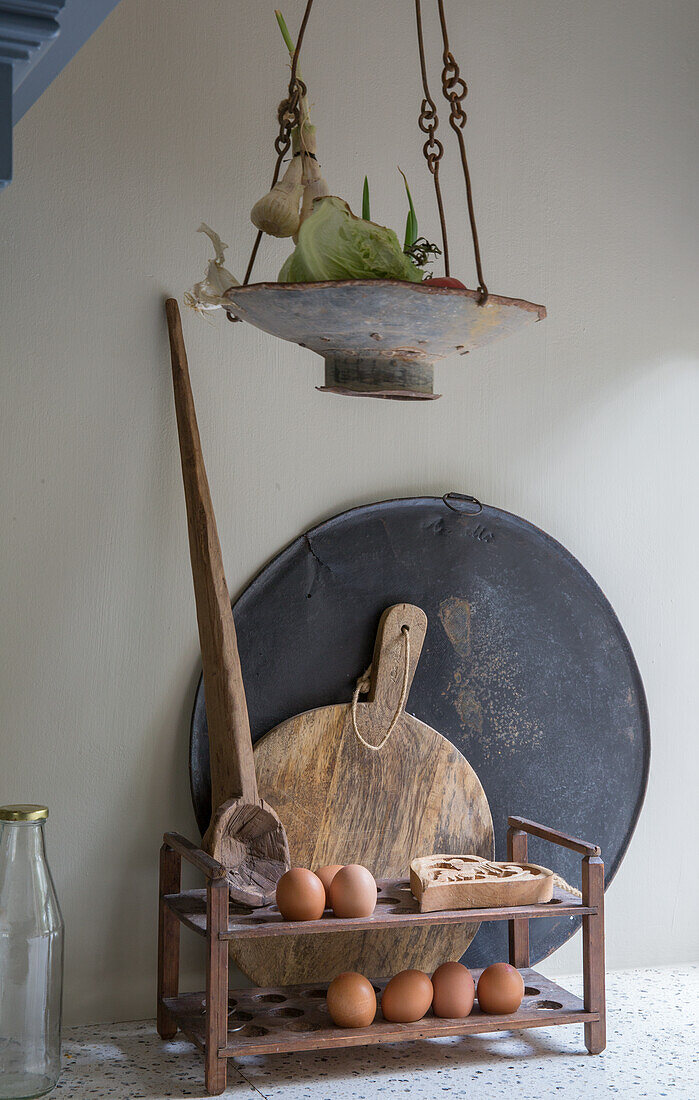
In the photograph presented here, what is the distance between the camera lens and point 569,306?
6.44ft

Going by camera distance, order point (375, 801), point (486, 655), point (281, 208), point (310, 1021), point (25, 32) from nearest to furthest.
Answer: point (25, 32)
point (281, 208)
point (310, 1021)
point (375, 801)
point (486, 655)

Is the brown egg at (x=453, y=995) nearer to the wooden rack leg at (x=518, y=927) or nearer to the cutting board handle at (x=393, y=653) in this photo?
the wooden rack leg at (x=518, y=927)

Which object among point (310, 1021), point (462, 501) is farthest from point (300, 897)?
point (462, 501)

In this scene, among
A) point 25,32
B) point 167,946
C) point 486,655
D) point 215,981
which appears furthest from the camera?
point 486,655

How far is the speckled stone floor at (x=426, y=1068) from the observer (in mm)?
1403

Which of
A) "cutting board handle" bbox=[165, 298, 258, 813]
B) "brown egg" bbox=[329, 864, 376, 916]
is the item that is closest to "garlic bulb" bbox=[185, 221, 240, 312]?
"cutting board handle" bbox=[165, 298, 258, 813]

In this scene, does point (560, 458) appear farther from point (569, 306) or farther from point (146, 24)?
point (146, 24)

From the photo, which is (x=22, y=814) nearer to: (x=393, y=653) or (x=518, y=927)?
(x=393, y=653)

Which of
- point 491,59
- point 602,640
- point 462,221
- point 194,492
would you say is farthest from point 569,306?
point 194,492

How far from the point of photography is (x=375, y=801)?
1727 mm

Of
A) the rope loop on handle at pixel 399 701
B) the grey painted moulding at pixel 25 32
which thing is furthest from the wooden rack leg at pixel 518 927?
the grey painted moulding at pixel 25 32

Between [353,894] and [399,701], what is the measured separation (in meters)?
0.38

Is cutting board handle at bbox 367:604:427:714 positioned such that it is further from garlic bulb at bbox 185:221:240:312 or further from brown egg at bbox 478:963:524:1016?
A: garlic bulb at bbox 185:221:240:312

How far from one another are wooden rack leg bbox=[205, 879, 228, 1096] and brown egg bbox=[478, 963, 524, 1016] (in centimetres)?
37
